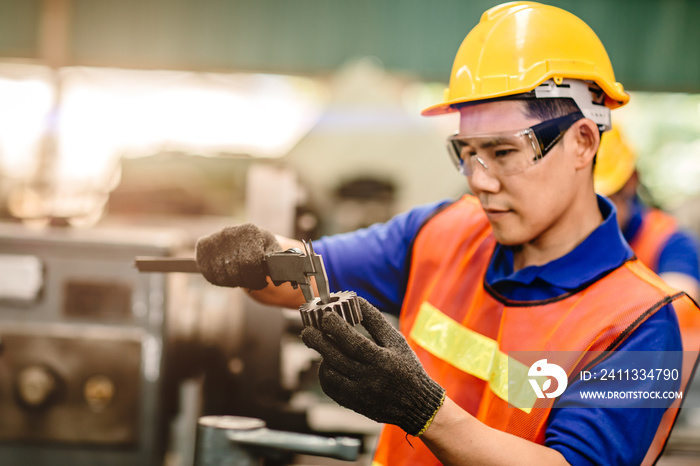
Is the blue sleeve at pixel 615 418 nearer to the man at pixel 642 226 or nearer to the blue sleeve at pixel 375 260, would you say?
the blue sleeve at pixel 375 260

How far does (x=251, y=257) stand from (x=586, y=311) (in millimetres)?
610

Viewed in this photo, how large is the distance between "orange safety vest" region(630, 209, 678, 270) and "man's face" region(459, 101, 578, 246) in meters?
1.54

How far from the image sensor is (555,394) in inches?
37.7

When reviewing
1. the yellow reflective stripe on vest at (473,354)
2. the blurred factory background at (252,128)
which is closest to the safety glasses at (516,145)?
the yellow reflective stripe on vest at (473,354)

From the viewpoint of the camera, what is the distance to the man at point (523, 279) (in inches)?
34.3

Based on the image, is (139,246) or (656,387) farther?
(139,246)

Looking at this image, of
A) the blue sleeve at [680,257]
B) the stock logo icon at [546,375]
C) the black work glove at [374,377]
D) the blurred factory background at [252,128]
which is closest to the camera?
the black work glove at [374,377]

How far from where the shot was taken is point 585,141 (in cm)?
110

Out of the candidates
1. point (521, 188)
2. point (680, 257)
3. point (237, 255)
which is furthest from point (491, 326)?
point (680, 257)

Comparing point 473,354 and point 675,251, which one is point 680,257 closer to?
point 675,251

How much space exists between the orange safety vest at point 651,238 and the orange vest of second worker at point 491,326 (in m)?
1.26

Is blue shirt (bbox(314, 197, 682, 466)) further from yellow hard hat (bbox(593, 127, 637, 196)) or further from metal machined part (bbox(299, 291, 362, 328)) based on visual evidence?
yellow hard hat (bbox(593, 127, 637, 196))

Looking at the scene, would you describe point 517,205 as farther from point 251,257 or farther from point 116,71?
point 116,71

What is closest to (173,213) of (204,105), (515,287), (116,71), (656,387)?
(204,105)
